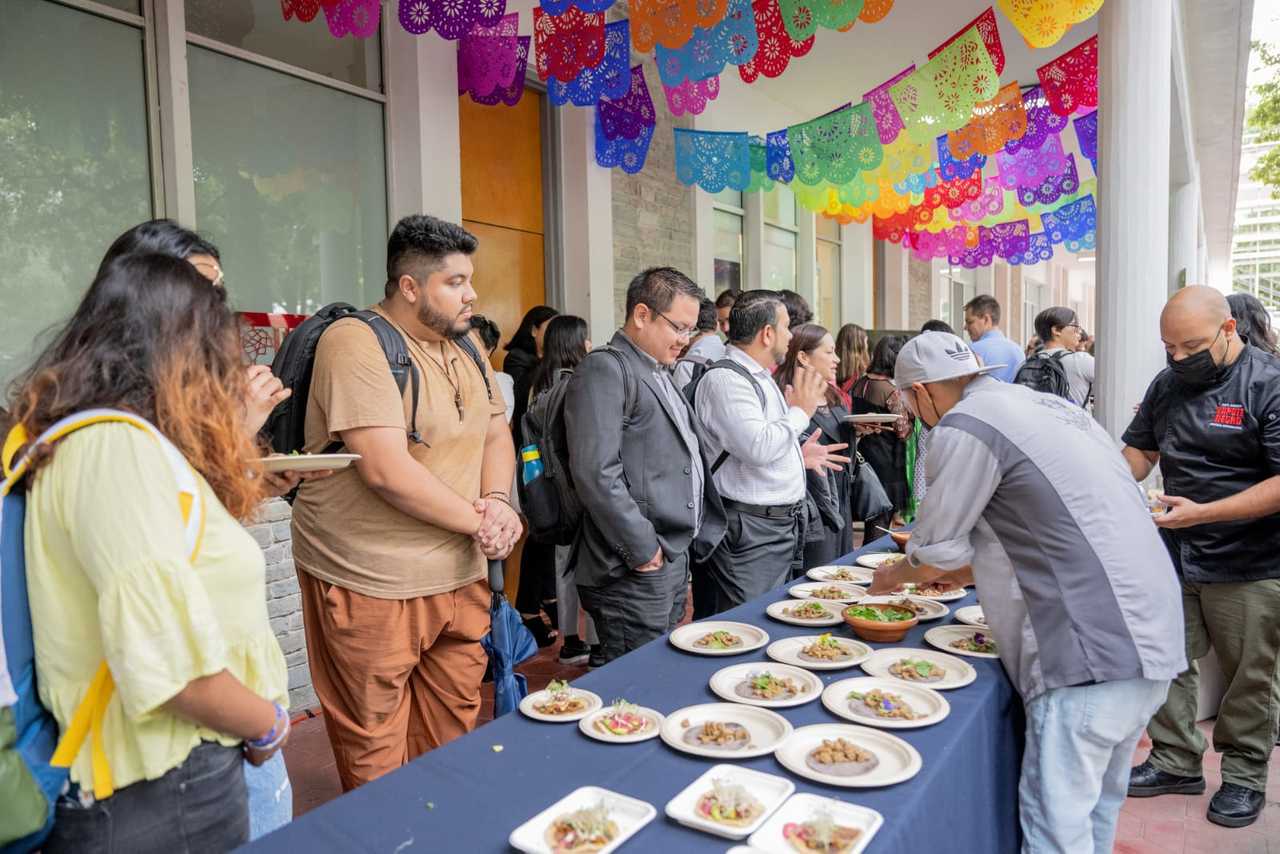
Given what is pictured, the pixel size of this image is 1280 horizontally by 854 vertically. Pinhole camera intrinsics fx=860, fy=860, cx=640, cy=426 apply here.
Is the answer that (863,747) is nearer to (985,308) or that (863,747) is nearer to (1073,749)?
(1073,749)

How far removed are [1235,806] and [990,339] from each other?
4240 millimetres

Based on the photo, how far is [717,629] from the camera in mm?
2408

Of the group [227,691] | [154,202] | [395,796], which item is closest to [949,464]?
[395,796]

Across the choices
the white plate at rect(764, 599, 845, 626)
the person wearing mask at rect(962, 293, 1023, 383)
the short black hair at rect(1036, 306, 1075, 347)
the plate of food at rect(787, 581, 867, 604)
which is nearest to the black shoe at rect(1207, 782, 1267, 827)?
the plate of food at rect(787, 581, 867, 604)

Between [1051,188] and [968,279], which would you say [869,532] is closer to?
[1051,188]

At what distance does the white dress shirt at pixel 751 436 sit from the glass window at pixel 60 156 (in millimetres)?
2642

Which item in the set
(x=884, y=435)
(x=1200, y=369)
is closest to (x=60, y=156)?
(x=1200, y=369)

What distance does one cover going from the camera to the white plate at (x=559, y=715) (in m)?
1.79

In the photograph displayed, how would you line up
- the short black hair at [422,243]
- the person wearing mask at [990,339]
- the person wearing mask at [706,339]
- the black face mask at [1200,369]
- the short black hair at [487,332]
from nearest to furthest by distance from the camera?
the short black hair at [422,243] → the black face mask at [1200,369] → the short black hair at [487,332] → the person wearing mask at [706,339] → the person wearing mask at [990,339]

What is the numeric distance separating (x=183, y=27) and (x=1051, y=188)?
25.7 ft

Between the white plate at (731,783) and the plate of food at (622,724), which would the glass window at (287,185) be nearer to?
the plate of food at (622,724)

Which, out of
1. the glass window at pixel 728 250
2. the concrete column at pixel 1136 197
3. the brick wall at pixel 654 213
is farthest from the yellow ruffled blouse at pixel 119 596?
the glass window at pixel 728 250

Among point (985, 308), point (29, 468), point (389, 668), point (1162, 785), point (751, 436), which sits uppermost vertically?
point (985, 308)

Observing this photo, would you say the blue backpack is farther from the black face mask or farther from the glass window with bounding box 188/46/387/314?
the glass window with bounding box 188/46/387/314
